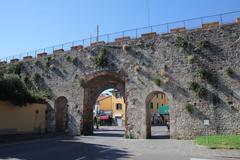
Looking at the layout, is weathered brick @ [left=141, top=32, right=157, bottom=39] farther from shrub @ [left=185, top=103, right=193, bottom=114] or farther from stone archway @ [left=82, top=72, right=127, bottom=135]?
shrub @ [left=185, top=103, right=193, bottom=114]

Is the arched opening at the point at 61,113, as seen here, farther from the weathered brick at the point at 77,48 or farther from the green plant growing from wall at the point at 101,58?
the green plant growing from wall at the point at 101,58

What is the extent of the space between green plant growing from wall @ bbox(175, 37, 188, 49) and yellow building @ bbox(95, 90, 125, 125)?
34.5 metres

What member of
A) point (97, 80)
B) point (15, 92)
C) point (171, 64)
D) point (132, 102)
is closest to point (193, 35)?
point (171, 64)

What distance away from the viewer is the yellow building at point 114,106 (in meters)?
54.9

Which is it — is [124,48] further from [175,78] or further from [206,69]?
[206,69]

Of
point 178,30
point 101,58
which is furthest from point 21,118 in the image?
point 178,30

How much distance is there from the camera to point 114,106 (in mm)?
56719

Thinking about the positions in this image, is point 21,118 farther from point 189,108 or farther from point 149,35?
point 189,108

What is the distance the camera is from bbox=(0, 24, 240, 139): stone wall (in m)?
18.2

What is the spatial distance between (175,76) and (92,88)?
7.66 m

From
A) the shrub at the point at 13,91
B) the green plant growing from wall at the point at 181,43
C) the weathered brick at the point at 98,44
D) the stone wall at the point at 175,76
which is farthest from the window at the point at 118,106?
the green plant growing from wall at the point at 181,43

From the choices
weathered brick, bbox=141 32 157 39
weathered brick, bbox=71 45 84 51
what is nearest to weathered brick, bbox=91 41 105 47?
weathered brick, bbox=71 45 84 51

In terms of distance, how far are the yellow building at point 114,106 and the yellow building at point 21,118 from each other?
29.9 meters

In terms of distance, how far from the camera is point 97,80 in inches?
941
